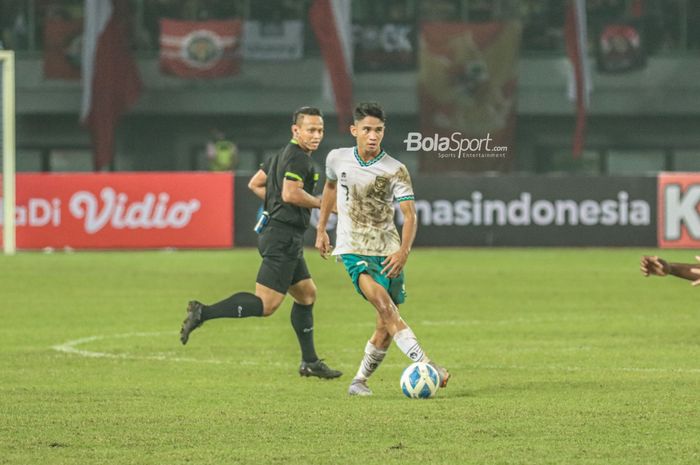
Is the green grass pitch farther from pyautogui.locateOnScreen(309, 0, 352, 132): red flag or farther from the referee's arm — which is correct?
pyautogui.locateOnScreen(309, 0, 352, 132): red flag

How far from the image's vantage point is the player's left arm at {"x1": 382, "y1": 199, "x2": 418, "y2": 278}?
404 inches

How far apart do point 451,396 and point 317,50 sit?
1416 inches

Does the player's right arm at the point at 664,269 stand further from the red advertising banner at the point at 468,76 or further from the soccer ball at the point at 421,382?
the red advertising banner at the point at 468,76

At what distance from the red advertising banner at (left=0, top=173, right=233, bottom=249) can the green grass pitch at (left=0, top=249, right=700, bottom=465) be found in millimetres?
6234

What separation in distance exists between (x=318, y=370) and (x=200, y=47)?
1352 inches

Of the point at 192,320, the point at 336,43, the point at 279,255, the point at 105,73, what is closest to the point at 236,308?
the point at 192,320

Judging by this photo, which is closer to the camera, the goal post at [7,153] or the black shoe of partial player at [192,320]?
the black shoe of partial player at [192,320]

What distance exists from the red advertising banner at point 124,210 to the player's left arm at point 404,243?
1900 cm

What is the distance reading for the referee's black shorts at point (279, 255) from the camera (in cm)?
1177

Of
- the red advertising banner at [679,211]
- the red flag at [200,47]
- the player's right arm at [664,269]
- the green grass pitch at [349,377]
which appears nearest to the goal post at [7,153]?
the green grass pitch at [349,377]

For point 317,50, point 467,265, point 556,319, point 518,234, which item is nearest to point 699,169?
point 317,50

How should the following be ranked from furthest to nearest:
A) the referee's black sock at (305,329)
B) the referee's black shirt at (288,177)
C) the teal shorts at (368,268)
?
the referee's black sock at (305,329), the referee's black shirt at (288,177), the teal shorts at (368,268)

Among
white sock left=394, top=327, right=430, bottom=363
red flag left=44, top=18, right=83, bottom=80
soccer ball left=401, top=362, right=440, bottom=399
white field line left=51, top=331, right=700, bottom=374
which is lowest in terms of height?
white field line left=51, top=331, right=700, bottom=374

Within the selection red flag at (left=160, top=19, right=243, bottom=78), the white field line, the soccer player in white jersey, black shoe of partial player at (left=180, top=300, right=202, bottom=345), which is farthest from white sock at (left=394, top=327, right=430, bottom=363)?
red flag at (left=160, top=19, right=243, bottom=78)
